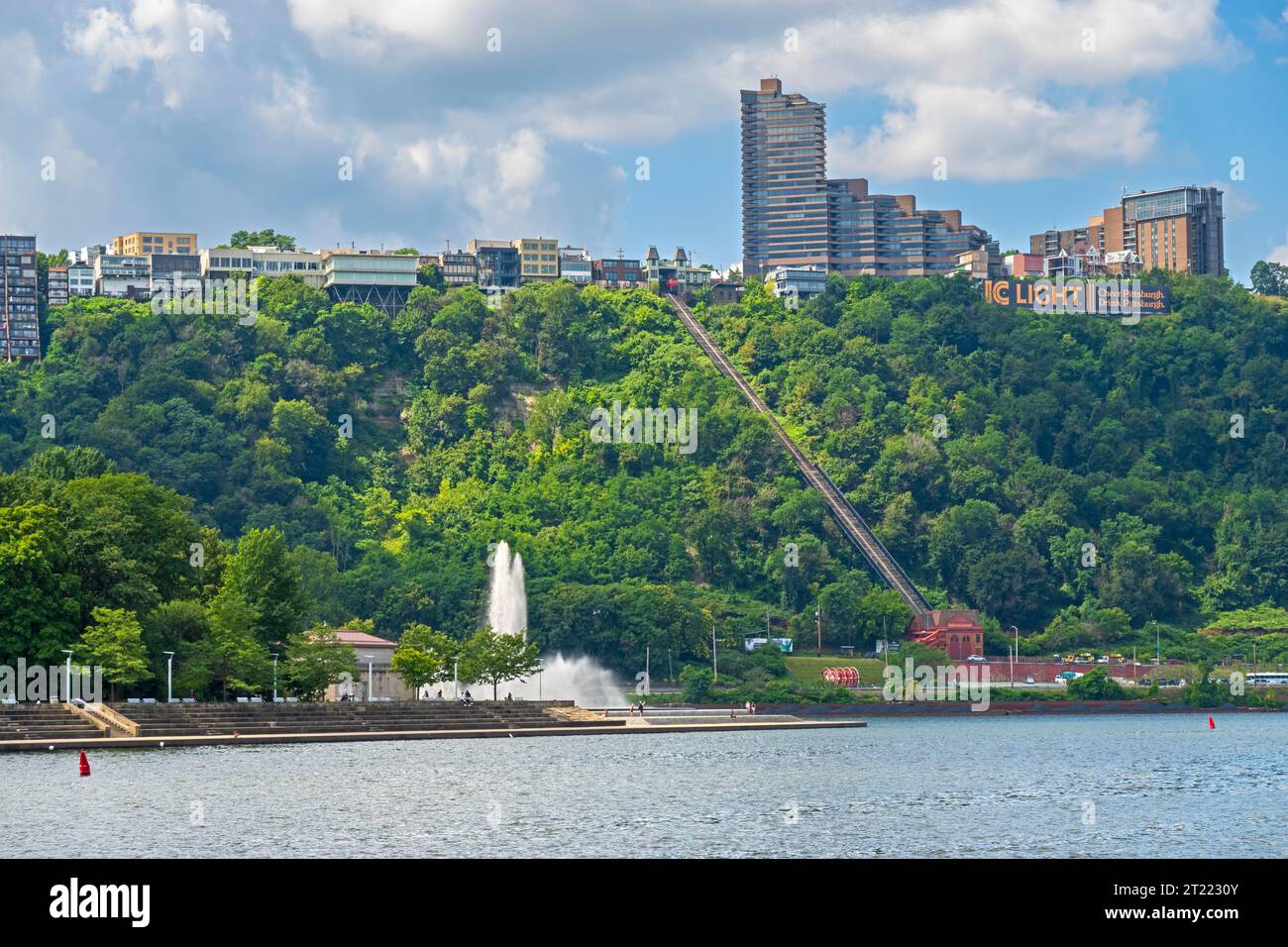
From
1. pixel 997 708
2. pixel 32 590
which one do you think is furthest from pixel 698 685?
pixel 32 590

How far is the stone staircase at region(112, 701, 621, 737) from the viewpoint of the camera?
288 ft

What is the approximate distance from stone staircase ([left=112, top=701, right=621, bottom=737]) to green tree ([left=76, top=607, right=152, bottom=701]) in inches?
75.7

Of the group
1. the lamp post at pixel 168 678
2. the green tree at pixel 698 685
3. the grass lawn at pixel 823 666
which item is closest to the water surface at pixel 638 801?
the lamp post at pixel 168 678

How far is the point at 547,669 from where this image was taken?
151125mm

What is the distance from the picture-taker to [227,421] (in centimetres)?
19188

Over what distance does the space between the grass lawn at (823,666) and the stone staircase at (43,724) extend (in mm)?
82470

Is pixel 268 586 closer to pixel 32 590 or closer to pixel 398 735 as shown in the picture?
pixel 398 735

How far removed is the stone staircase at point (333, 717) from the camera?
87.8m

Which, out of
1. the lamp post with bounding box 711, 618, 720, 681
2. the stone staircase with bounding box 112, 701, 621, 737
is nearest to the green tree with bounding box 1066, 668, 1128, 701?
the lamp post with bounding box 711, 618, 720, 681

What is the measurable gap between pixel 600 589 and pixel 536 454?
4194 cm

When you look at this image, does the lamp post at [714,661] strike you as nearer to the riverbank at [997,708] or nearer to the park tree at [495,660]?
the riverbank at [997,708]

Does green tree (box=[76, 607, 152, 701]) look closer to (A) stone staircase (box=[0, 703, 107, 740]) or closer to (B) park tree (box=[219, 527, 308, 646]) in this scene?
(A) stone staircase (box=[0, 703, 107, 740])
